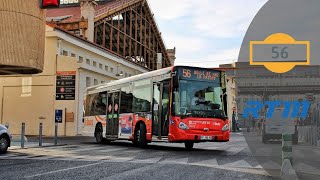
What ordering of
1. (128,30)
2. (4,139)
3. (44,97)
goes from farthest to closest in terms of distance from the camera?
(128,30) < (44,97) < (4,139)

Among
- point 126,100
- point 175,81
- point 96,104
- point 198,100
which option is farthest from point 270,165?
point 96,104

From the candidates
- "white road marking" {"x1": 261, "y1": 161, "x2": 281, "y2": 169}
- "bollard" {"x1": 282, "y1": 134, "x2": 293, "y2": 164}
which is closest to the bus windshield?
"white road marking" {"x1": 261, "y1": 161, "x2": 281, "y2": 169}

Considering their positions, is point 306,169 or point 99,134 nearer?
point 306,169

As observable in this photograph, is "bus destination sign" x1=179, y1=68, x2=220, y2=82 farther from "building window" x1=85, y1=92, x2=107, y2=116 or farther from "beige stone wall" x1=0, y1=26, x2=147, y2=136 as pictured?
"beige stone wall" x1=0, y1=26, x2=147, y2=136

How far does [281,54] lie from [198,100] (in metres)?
10.6

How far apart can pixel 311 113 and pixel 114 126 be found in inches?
619

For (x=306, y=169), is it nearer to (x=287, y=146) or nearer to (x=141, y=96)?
(x=287, y=146)

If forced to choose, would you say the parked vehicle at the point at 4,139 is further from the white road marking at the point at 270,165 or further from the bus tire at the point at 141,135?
the white road marking at the point at 270,165

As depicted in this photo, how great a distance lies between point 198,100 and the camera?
49.3 ft

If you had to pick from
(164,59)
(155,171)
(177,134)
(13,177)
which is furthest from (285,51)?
(164,59)

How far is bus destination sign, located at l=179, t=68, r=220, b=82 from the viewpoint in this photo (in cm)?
1530

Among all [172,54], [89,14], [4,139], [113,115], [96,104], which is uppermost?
[89,14]

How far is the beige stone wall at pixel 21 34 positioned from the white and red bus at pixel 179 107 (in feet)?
34.5

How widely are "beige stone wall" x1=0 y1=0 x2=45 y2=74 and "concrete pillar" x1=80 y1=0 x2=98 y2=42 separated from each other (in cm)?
1837
